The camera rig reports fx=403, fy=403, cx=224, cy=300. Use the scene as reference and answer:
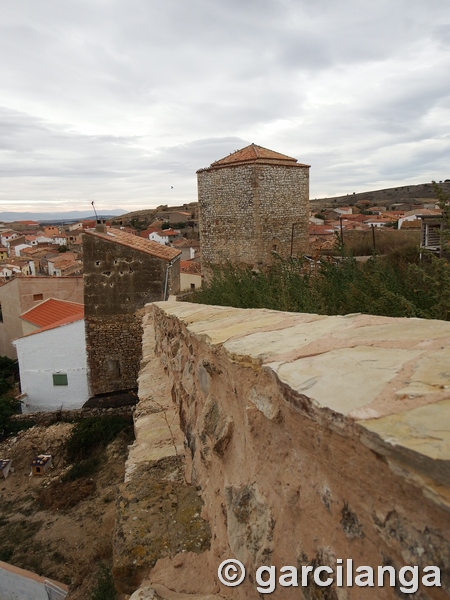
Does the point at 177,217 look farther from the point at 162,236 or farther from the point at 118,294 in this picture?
the point at 118,294

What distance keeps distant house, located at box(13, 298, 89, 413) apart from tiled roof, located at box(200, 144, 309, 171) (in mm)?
6861

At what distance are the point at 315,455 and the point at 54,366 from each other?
40.8 feet

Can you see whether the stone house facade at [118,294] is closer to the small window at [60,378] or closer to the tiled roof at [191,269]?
the small window at [60,378]

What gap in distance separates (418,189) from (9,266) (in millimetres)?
70775

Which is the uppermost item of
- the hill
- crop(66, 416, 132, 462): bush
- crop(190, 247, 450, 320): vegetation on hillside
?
the hill

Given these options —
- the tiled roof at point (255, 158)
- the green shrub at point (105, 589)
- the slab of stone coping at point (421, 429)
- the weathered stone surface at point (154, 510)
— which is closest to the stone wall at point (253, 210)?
the tiled roof at point (255, 158)

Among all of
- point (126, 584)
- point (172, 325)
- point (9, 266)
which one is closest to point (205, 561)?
point (126, 584)

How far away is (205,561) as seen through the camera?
1395 mm

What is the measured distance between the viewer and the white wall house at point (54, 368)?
11648 millimetres

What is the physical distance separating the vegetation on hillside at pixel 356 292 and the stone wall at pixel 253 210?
260 inches

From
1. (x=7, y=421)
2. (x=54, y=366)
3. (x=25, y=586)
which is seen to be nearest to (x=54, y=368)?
(x=54, y=366)

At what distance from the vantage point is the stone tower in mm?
13211

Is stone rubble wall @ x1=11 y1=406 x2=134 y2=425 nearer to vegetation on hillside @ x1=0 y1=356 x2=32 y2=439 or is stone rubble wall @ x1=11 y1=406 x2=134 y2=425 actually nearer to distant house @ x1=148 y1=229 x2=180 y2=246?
vegetation on hillside @ x1=0 y1=356 x2=32 y2=439

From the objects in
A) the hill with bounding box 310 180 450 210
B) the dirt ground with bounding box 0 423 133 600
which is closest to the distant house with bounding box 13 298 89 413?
the dirt ground with bounding box 0 423 133 600
